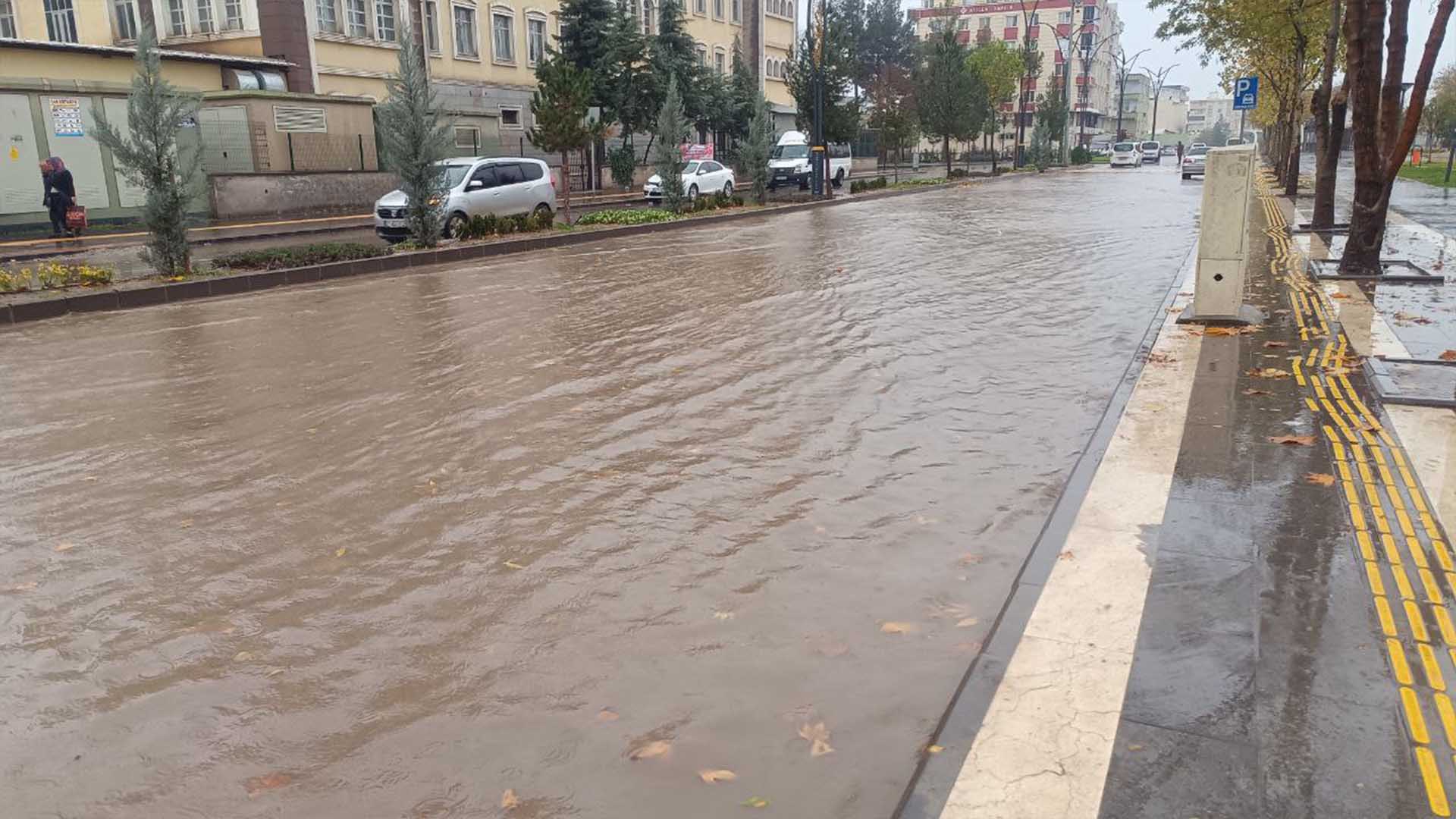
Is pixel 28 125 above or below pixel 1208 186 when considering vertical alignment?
above

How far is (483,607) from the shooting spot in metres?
4.51

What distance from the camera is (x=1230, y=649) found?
13.0 feet

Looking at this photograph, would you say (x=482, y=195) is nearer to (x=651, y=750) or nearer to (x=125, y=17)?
(x=651, y=750)

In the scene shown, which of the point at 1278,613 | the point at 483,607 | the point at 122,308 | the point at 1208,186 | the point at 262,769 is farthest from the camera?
the point at 122,308

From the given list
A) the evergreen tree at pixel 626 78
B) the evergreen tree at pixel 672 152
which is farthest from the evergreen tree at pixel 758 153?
the evergreen tree at pixel 626 78

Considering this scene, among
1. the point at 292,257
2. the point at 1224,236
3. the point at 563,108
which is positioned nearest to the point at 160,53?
the point at 563,108

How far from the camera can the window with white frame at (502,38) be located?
40.4 meters

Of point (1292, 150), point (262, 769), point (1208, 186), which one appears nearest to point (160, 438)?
point (262, 769)

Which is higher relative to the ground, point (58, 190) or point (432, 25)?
point (432, 25)

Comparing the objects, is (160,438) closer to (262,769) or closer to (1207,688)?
(262,769)

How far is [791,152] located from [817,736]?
131 ft

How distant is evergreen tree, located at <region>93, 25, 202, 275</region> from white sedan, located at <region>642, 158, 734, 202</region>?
18.0 m

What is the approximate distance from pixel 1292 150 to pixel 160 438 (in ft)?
113

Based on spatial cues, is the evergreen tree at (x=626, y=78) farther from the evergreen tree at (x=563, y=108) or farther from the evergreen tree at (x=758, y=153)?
the evergreen tree at (x=563, y=108)
